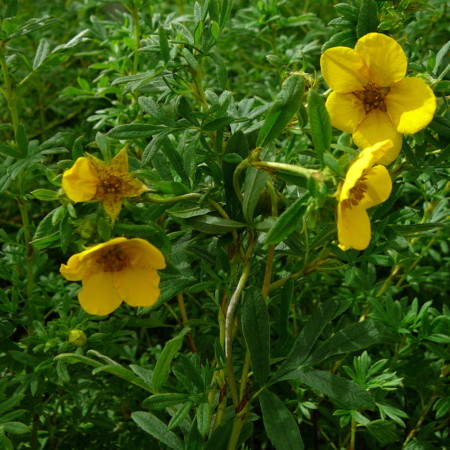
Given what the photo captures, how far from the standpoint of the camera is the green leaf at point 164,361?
84cm

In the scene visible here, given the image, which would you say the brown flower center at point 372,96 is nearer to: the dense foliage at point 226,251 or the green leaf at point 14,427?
the dense foliage at point 226,251

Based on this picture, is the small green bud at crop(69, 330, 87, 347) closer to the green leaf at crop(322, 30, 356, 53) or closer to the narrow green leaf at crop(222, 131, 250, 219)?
the narrow green leaf at crop(222, 131, 250, 219)

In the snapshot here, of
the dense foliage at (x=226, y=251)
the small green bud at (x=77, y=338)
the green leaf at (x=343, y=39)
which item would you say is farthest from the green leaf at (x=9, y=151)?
the green leaf at (x=343, y=39)

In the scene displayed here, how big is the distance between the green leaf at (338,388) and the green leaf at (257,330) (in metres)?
0.04

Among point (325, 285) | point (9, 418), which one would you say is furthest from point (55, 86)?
point (9, 418)

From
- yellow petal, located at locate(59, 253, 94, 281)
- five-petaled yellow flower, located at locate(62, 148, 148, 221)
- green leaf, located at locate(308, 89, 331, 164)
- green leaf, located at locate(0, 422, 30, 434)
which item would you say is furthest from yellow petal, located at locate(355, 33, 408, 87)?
green leaf, located at locate(0, 422, 30, 434)

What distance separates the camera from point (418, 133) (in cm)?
86

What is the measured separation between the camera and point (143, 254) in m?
0.78

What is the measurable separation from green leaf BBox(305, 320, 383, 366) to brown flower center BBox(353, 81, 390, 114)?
0.27 meters

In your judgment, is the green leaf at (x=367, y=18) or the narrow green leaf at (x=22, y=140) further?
the narrow green leaf at (x=22, y=140)

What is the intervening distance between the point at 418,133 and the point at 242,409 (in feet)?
1.37

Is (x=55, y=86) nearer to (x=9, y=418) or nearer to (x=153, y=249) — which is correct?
(x=9, y=418)

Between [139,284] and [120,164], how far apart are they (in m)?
0.14

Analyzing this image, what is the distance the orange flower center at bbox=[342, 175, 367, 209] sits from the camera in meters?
0.72
